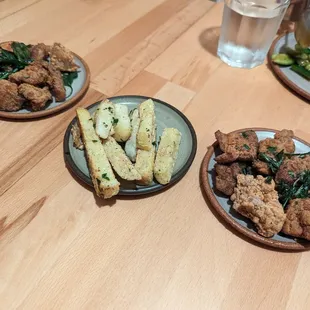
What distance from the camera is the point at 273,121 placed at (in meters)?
1.20

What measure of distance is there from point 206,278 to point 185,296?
64 mm

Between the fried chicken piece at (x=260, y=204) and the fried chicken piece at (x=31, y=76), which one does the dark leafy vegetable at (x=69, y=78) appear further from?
the fried chicken piece at (x=260, y=204)

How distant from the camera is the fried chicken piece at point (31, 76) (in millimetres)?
1067

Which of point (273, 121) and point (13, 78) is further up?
point (13, 78)

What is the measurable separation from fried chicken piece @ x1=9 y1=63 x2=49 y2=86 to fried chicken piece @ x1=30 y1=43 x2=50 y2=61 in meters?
0.11

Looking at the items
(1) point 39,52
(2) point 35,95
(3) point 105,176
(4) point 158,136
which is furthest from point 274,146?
(1) point 39,52

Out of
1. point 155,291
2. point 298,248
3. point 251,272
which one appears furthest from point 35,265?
point 298,248

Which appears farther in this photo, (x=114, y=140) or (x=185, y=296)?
(x=114, y=140)

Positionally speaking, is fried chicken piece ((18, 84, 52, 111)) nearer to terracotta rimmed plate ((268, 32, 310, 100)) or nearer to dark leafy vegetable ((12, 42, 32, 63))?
dark leafy vegetable ((12, 42, 32, 63))

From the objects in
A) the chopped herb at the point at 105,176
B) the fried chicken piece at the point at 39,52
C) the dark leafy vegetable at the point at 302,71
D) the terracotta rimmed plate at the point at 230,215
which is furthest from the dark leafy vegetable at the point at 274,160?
the fried chicken piece at the point at 39,52

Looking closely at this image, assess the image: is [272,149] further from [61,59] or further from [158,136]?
[61,59]

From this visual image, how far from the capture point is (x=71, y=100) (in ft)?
3.65

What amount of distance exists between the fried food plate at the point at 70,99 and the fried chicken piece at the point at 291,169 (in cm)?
65

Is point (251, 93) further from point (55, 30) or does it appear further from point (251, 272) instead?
point (55, 30)
